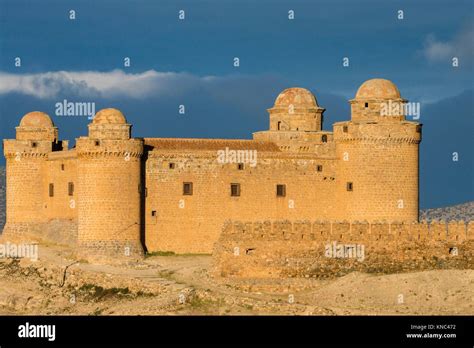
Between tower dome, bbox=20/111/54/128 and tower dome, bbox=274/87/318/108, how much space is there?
955cm

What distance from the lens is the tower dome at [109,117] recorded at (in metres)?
53.8

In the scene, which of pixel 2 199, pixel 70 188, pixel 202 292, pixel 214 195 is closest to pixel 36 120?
pixel 70 188

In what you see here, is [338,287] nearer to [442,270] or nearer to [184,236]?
[442,270]

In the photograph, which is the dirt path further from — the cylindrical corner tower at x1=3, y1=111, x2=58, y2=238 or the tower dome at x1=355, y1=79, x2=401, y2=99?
the tower dome at x1=355, y1=79, x2=401, y2=99

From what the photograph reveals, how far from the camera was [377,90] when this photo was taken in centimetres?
5525

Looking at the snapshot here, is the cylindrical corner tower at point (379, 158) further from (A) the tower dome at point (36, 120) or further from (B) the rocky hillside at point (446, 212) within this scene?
(B) the rocky hillside at point (446, 212)

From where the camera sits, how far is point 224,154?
5525 cm

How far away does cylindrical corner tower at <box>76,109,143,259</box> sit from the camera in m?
53.2

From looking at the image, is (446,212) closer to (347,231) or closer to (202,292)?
(347,231)

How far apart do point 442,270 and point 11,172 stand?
2065 cm
